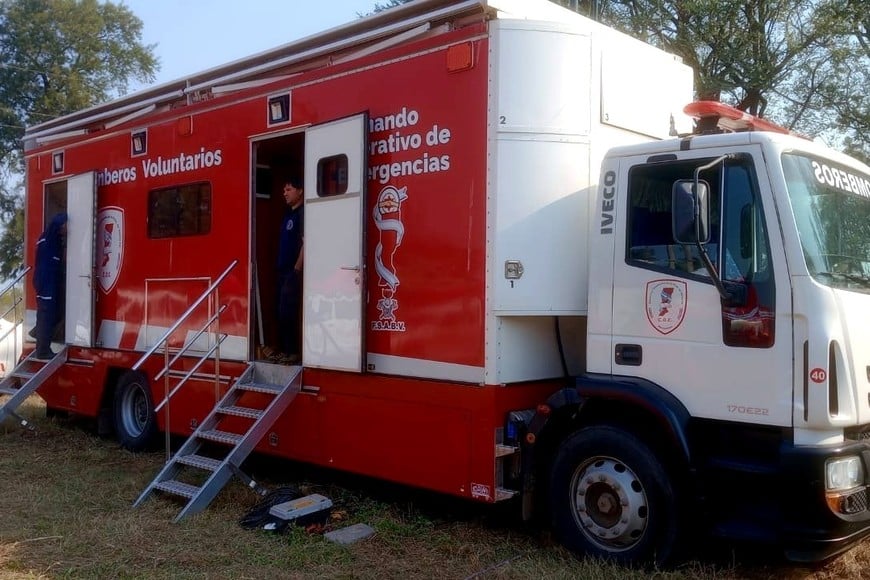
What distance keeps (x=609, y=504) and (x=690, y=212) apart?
1.79m

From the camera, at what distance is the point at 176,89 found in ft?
28.4

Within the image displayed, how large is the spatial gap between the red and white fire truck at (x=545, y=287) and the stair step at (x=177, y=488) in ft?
0.49

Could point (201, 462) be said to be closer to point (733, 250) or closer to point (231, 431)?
point (231, 431)

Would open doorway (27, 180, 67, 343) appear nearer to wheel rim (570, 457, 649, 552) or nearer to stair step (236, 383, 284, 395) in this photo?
stair step (236, 383, 284, 395)

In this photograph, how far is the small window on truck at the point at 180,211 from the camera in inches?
321

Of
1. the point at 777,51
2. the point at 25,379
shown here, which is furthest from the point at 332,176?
the point at 777,51

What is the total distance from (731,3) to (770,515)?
13462mm

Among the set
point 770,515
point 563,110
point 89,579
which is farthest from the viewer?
point 563,110

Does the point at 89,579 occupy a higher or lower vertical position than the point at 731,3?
lower

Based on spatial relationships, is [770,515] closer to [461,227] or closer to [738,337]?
[738,337]

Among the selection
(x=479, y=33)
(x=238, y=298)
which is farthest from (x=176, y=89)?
(x=479, y=33)

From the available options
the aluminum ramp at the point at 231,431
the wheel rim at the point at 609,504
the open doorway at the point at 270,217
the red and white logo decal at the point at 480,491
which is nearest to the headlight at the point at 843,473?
the wheel rim at the point at 609,504

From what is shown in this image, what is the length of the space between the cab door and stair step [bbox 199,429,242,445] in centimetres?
314

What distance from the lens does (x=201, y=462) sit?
690cm
